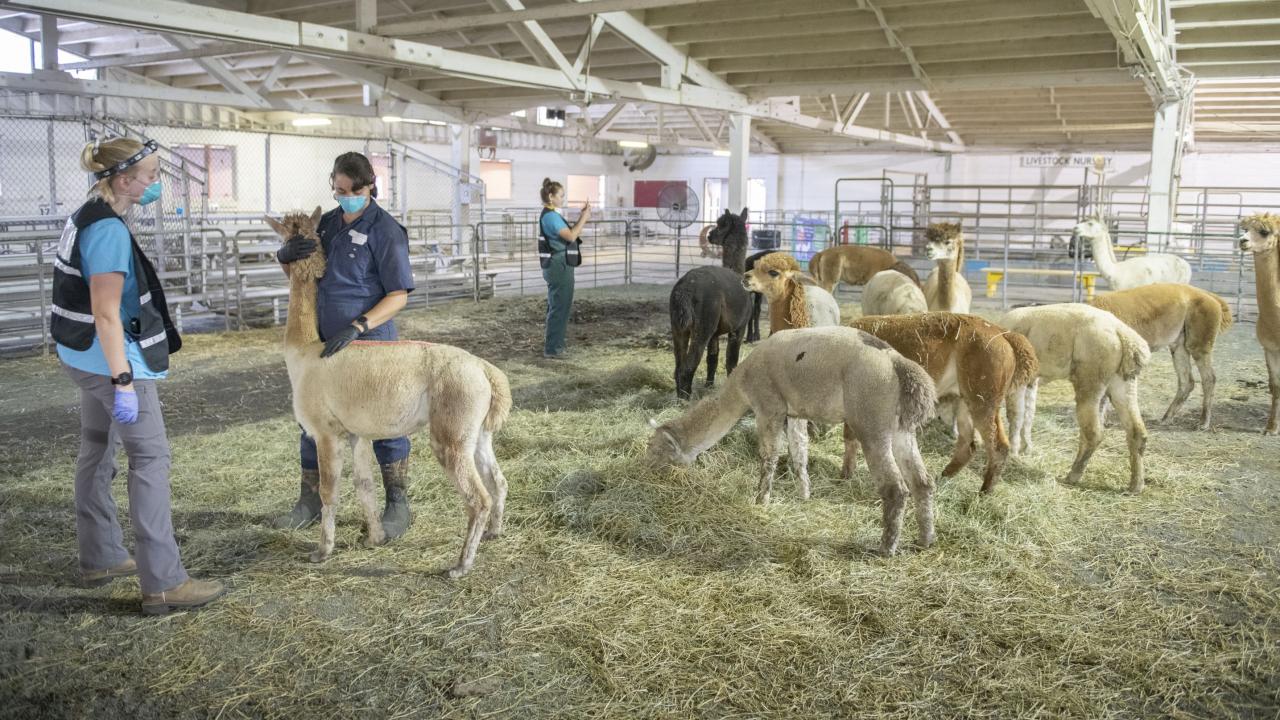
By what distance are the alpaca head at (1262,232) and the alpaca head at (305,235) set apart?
7022 millimetres

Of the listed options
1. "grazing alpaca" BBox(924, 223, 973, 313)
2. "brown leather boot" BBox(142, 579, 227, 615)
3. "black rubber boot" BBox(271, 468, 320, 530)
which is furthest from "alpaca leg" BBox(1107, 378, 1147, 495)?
"brown leather boot" BBox(142, 579, 227, 615)

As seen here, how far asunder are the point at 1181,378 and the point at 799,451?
4058mm

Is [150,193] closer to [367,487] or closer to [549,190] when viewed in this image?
[367,487]

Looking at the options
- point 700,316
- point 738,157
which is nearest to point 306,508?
point 700,316

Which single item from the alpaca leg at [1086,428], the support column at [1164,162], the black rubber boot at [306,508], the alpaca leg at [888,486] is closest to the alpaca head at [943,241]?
the alpaca leg at [1086,428]

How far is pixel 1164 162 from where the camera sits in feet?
43.9

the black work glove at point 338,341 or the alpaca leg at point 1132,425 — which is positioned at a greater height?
the black work glove at point 338,341

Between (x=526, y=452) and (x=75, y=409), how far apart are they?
4.08 metres

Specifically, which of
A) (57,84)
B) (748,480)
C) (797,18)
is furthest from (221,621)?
(57,84)

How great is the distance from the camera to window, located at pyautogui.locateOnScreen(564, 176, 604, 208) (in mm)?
35625

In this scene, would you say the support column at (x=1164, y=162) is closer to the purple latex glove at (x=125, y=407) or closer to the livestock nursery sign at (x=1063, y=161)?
the purple latex glove at (x=125, y=407)

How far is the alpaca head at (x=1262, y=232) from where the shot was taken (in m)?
7.43

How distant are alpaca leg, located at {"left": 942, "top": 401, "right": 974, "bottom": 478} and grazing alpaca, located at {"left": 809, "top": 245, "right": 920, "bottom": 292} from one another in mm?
7089

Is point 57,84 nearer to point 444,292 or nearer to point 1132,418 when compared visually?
point 444,292
